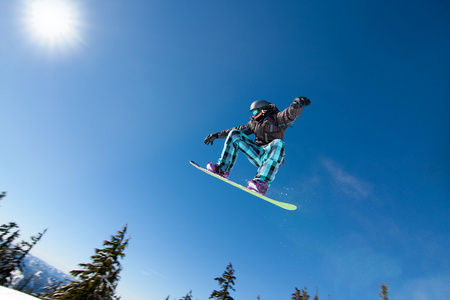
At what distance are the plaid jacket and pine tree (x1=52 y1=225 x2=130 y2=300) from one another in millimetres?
10736

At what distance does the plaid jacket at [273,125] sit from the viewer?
17.6ft

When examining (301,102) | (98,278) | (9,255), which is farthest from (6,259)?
(301,102)

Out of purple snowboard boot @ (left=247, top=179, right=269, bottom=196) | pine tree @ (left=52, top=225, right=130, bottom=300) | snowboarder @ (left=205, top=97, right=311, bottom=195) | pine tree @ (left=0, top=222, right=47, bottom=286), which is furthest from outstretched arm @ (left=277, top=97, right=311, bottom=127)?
pine tree @ (left=0, top=222, right=47, bottom=286)

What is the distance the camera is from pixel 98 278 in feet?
35.5

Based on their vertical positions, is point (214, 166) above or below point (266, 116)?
→ below

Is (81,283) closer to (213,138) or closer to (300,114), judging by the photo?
(213,138)

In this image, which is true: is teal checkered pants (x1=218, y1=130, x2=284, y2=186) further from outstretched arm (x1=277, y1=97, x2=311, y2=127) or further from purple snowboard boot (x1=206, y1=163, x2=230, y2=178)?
outstretched arm (x1=277, y1=97, x2=311, y2=127)

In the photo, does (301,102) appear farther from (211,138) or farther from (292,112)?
(211,138)

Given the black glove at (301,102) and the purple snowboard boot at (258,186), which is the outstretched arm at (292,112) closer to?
the black glove at (301,102)

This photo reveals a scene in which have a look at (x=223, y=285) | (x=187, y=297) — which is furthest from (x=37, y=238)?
(x=223, y=285)

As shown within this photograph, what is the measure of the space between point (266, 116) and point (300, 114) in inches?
38.4

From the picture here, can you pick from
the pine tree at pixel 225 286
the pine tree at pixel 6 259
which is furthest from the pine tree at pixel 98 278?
the pine tree at pixel 6 259

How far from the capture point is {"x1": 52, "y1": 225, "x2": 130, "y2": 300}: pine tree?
33.2 ft

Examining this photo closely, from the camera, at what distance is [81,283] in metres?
10.5
